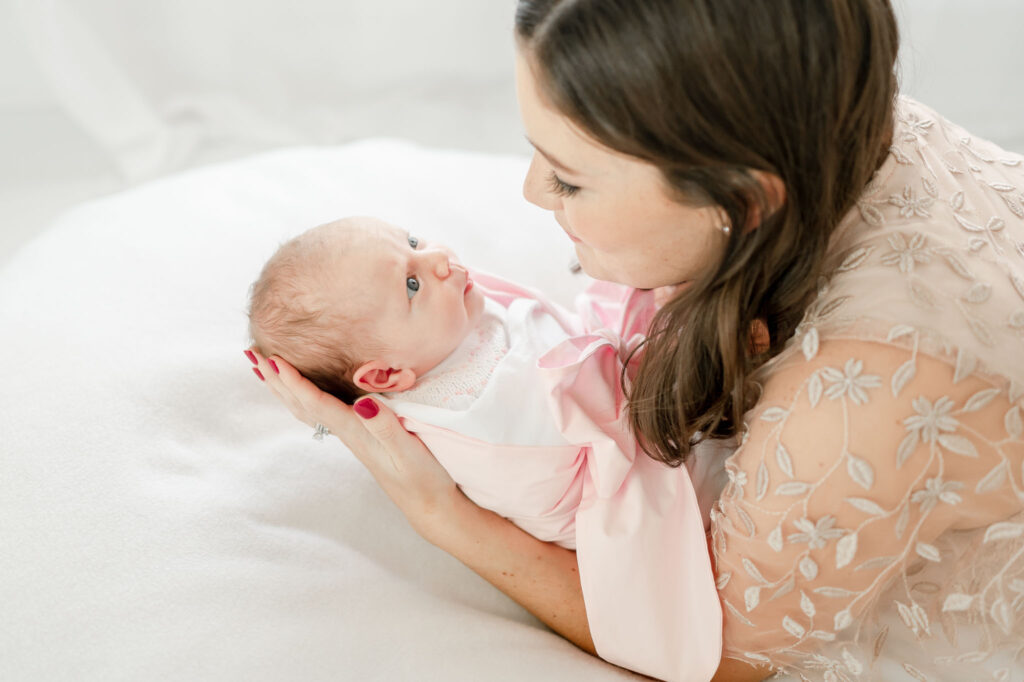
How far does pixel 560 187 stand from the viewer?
1.15m

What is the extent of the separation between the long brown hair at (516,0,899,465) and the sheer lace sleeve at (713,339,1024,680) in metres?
0.12

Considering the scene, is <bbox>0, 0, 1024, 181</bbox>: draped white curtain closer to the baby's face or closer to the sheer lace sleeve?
the baby's face

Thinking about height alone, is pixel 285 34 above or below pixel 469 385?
above

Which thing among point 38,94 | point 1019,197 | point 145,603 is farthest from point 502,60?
point 145,603

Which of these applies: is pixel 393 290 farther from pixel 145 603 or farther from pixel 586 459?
pixel 145 603

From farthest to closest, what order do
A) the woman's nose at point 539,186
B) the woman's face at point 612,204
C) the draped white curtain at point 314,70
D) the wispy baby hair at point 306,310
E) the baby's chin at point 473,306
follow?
the draped white curtain at point 314,70
the baby's chin at point 473,306
the wispy baby hair at point 306,310
the woman's nose at point 539,186
the woman's face at point 612,204

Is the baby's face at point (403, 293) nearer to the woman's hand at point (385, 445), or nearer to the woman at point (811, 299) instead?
the woman's hand at point (385, 445)

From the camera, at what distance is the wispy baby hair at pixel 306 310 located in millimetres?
1293

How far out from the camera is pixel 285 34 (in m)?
2.68

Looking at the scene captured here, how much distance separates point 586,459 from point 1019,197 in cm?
71

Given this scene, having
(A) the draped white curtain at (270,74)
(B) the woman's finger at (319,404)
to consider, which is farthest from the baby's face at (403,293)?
(A) the draped white curtain at (270,74)

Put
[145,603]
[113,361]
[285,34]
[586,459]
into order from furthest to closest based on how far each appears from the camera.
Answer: [285,34] → [113,361] → [586,459] → [145,603]

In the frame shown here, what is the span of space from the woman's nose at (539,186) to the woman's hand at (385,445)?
39 centimetres

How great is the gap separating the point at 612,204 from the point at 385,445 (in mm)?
516
